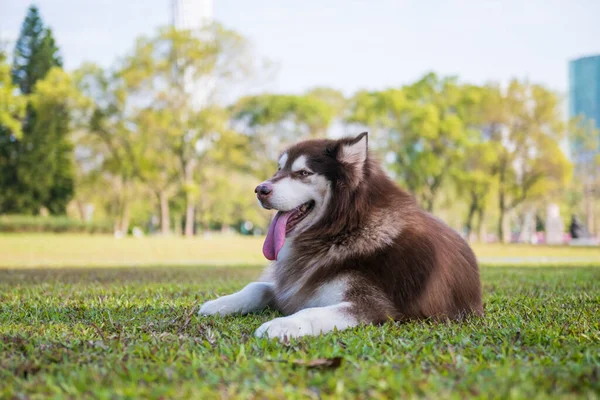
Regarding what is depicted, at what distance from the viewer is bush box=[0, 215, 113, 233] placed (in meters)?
36.9

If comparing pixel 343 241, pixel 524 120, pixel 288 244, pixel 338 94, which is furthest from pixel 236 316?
pixel 338 94

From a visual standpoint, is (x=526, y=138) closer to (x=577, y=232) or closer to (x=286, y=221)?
(x=577, y=232)

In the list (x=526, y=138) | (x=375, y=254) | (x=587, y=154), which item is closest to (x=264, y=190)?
(x=375, y=254)

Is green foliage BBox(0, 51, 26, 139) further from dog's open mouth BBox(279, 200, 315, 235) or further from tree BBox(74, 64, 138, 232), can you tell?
dog's open mouth BBox(279, 200, 315, 235)

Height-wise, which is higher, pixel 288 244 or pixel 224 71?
pixel 224 71

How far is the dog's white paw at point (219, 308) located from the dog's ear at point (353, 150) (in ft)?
5.14

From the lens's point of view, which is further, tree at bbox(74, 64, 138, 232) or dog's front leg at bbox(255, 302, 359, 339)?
tree at bbox(74, 64, 138, 232)

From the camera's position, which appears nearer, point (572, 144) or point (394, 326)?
point (394, 326)

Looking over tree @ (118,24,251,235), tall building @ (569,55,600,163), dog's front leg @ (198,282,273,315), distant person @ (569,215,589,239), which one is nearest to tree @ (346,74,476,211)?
distant person @ (569,215,589,239)

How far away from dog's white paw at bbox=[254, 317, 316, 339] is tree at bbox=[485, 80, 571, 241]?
153ft

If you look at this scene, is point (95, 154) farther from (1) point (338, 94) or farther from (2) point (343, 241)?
(2) point (343, 241)

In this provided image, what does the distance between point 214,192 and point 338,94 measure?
55.2 feet

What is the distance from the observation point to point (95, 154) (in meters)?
49.1

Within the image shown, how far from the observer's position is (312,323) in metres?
3.60
